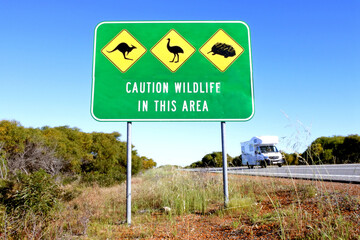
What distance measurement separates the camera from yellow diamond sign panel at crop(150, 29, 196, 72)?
522 centimetres

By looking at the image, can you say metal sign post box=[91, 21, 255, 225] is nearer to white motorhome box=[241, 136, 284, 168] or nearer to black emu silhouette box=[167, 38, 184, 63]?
black emu silhouette box=[167, 38, 184, 63]

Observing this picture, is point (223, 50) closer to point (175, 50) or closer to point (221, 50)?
point (221, 50)

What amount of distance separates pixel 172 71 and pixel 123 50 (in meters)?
1.20

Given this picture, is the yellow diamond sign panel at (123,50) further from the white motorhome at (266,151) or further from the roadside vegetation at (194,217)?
the white motorhome at (266,151)

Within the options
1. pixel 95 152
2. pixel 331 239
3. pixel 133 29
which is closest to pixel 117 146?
pixel 95 152

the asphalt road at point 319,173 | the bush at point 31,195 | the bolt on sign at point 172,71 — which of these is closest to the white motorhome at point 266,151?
the asphalt road at point 319,173

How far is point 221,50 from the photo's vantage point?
210 inches

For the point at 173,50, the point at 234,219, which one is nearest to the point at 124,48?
the point at 173,50

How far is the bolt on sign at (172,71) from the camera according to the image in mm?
4953

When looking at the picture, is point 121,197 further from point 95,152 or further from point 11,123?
point 11,123

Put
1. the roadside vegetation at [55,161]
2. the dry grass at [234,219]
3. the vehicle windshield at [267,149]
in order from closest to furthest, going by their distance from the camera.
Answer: the dry grass at [234,219], the roadside vegetation at [55,161], the vehicle windshield at [267,149]

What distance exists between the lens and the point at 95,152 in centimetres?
1650

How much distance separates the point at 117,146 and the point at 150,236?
14.0m

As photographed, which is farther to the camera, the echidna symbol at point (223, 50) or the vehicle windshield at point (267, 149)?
the vehicle windshield at point (267, 149)
